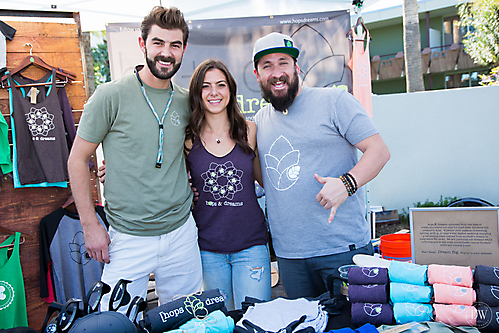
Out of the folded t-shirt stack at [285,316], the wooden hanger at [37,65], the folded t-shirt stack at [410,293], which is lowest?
the folded t-shirt stack at [285,316]

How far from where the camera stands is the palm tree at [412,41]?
784 cm

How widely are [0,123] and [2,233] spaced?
96 cm

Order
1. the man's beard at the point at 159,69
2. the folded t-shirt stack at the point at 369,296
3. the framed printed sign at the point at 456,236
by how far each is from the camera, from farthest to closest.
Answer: the man's beard at the point at 159,69 < the framed printed sign at the point at 456,236 < the folded t-shirt stack at the point at 369,296

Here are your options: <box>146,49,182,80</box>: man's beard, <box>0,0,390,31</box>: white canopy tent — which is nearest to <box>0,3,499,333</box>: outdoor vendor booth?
<box>0,0,390,31</box>: white canopy tent

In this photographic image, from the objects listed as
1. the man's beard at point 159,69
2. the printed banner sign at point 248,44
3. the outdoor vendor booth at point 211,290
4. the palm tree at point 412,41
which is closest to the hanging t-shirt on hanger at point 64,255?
the outdoor vendor booth at point 211,290

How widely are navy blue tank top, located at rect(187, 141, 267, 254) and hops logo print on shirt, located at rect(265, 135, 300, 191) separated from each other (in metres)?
0.16

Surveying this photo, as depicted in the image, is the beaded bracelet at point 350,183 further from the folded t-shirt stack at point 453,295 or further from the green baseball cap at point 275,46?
the green baseball cap at point 275,46

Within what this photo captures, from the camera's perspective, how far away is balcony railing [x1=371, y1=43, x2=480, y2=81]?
13586mm

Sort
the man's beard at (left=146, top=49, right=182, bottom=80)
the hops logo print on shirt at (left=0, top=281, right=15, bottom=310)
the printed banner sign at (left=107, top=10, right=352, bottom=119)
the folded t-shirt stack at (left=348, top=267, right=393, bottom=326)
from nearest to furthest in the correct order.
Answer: the folded t-shirt stack at (left=348, top=267, right=393, bottom=326)
the man's beard at (left=146, top=49, right=182, bottom=80)
the hops logo print on shirt at (left=0, top=281, right=15, bottom=310)
the printed banner sign at (left=107, top=10, right=352, bottom=119)

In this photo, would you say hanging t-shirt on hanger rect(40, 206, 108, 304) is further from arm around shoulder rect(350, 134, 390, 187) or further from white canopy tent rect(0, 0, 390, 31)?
arm around shoulder rect(350, 134, 390, 187)

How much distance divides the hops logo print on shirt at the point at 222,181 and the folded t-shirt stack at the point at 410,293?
38.1 inches

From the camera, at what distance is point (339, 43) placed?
4062mm

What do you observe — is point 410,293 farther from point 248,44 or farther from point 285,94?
point 248,44

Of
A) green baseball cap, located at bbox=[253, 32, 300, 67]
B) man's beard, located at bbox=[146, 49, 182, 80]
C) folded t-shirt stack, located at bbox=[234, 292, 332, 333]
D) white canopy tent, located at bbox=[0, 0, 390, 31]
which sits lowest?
folded t-shirt stack, located at bbox=[234, 292, 332, 333]
